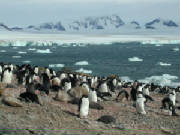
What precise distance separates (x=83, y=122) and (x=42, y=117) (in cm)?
77

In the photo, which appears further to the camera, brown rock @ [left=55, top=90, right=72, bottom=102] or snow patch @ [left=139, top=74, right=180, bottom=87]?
snow patch @ [left=139, top=74, right=180, bottom=87]

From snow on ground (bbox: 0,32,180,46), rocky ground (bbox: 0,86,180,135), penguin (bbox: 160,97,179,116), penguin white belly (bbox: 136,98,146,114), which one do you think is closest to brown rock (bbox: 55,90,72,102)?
rocky ground (bbox: 0,86,180,135)

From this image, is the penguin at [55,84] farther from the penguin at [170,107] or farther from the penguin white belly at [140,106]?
the penguin at [170,107]

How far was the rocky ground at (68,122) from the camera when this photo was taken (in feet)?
20.6

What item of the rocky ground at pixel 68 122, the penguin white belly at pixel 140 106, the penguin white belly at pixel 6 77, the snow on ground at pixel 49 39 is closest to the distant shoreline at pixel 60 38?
the snow on ground at pixel 49 39

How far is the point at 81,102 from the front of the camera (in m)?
8.05

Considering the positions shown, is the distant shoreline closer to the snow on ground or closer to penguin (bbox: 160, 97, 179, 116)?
the snow on ground

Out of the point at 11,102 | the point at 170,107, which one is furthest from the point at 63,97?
the point at 170,107

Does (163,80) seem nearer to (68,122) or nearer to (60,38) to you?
(68,122)

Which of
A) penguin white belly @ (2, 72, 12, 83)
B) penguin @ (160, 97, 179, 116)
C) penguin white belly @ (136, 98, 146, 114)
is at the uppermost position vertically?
penguin white belly @ (2, 72, 12, 83)

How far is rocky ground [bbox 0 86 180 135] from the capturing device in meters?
6.28

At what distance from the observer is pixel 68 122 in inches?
286

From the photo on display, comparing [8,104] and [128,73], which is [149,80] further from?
[8,104]

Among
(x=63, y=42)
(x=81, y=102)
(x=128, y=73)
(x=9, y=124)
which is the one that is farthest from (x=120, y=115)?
(x=63, y=42)
